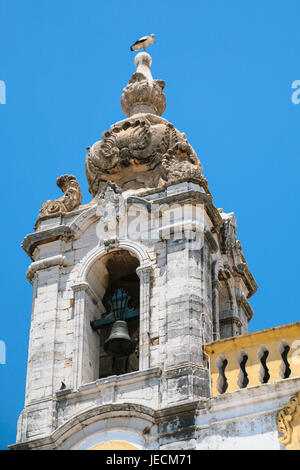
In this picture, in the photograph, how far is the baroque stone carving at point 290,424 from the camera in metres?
Answer: 23.1

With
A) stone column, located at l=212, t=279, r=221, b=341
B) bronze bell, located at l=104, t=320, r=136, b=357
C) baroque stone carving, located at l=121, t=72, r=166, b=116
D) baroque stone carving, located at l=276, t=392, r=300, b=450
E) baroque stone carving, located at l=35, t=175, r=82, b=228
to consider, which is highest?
baroque stone carving, located at l=121, t=72, r=166, b=116

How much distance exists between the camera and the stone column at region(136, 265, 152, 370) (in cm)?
2584

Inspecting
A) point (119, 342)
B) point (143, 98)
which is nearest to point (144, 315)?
point (119, 342)

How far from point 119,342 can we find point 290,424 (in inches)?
194

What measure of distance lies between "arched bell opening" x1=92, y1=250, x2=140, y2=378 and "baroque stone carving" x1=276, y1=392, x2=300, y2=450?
4.60m

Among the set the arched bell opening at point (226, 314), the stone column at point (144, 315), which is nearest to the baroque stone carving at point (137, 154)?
the stone column at point (144, 315)

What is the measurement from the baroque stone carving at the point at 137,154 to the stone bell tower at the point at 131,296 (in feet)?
0.08

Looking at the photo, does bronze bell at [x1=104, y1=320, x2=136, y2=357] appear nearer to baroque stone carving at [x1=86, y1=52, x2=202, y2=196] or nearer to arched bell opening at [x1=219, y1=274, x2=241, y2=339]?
arched bell opening at [x1=219, y1=274, x2=241, y2=339]

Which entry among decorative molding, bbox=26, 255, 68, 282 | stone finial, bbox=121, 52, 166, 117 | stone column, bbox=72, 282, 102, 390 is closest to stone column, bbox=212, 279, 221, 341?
stone column, bbox=72, 282, 102, 390

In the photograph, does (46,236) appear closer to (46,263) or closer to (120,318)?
(46,263)

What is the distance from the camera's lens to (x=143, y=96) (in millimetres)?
31578

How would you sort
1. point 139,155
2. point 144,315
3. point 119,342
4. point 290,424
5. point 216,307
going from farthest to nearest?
point 139,155, point 216,307, point 119,342, point 144,315, point 290,424

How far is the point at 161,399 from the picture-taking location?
24.9 meters

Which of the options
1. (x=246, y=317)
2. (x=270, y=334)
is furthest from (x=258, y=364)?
(x=246, y=317)
